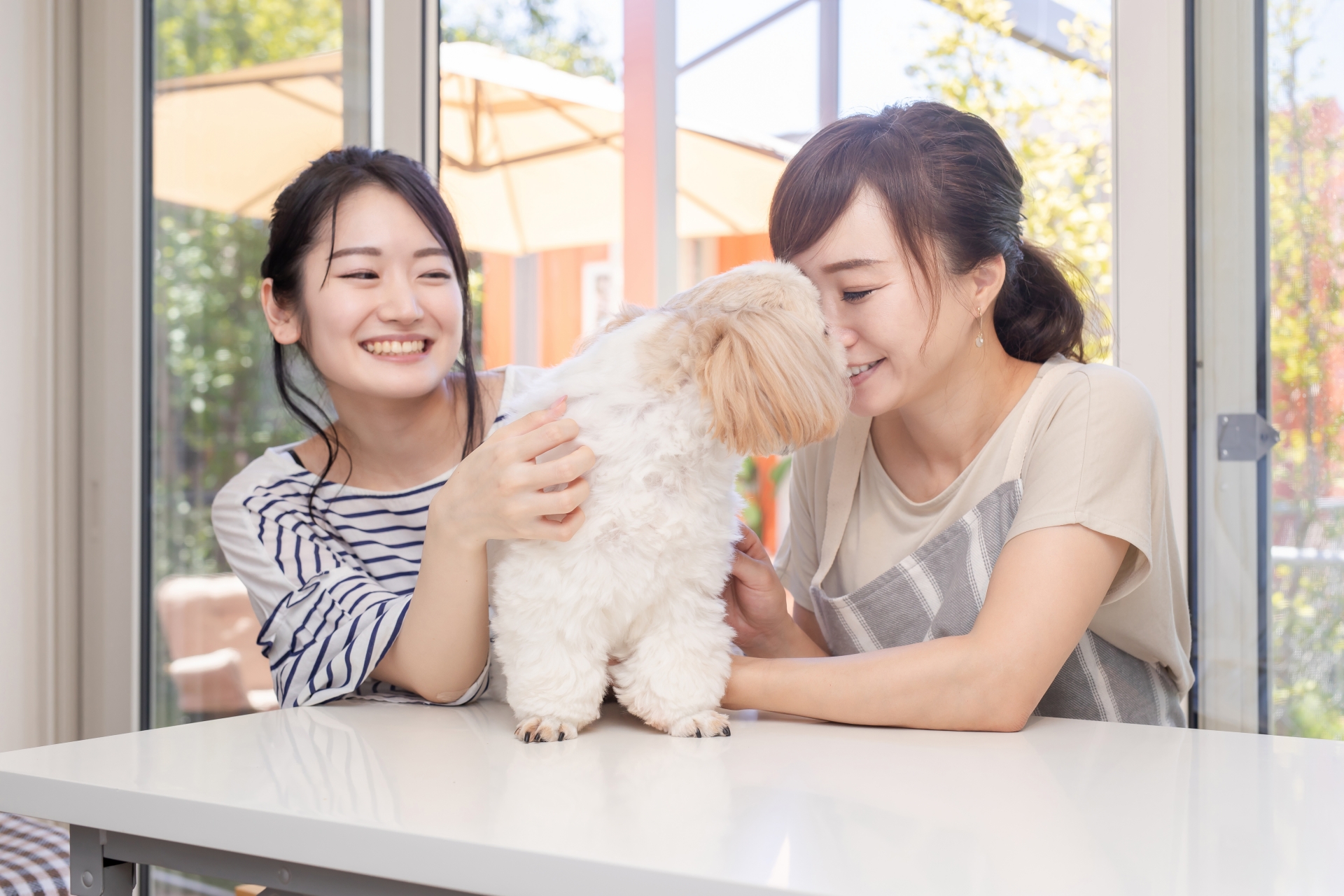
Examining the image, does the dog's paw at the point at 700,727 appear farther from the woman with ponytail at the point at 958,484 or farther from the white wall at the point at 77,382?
A: the white wall at the point at 77,382

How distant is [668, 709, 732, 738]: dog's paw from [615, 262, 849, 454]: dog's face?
0.28 m

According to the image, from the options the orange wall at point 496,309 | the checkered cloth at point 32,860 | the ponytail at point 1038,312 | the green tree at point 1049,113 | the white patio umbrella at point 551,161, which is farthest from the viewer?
the orange wall at point 496,309

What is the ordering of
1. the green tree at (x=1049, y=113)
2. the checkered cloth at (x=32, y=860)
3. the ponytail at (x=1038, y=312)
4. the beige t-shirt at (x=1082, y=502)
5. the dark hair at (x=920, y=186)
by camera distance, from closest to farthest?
the beige t-shirt at (x=1082, y=502)
the dark hair at (x=920, y=186)
the ponytail at (x=1038, y=312)
the checkered cloth at (x=32, y=860)
the green tree at (x=1049, y=113)

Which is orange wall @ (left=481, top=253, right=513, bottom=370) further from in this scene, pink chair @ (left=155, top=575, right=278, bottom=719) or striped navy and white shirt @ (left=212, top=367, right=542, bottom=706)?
striped navy and white shirt @ (left=212, top=367, right=542, bottom=706)

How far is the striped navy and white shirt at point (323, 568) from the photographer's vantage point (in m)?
1.13

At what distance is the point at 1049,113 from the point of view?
1.68 m

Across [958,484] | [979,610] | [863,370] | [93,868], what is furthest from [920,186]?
[93,868]

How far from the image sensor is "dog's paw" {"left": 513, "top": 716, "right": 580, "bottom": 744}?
35.9 inches

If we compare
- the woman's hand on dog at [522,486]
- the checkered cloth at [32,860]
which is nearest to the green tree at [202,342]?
the checkered cloth at [32,860]

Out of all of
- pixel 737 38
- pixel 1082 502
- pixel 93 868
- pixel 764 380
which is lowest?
pixel 93 868

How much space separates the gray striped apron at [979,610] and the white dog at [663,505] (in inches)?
14.4

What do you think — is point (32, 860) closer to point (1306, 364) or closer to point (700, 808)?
point (700, 808)

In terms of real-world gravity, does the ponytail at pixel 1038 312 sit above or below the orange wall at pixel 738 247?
below

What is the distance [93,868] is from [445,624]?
0.38 metres
